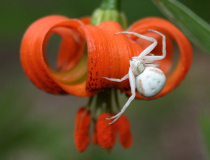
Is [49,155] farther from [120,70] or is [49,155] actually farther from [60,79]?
[120,70]

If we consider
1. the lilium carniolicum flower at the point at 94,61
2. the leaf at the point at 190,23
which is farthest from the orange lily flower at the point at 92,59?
the leaf at the point at 190,23

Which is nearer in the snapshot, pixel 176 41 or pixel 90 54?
pixel 90 54

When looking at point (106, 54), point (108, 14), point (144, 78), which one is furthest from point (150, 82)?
point (108, 14)

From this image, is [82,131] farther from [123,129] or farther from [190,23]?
[190,23]

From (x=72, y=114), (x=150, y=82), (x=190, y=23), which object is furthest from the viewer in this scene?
(x=72, y=114)

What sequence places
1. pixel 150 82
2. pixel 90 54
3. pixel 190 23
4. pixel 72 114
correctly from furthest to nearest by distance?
pixel 72 114 < pixel 150 82 < pixel 90 54 < pixel 190 23

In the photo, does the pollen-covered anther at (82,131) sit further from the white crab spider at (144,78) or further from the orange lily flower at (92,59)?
the white crab spider at (144,78)

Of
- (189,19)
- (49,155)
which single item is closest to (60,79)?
(189,19)

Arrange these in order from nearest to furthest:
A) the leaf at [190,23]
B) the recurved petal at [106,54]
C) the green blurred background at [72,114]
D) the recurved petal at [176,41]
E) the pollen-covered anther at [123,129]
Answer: the leaf at [190,23] < the recurved petal at [106,54] < the recurved petal at [176,41] < the pollen-covered anther at [123,129] < the green blurred background at [72,114]
